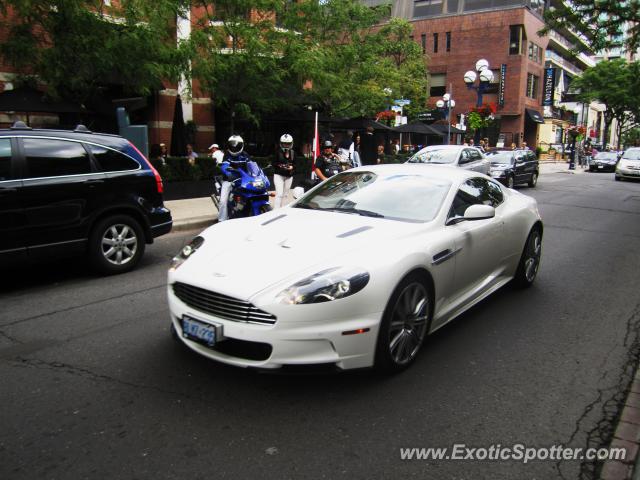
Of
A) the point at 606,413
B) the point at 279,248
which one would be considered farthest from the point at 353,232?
the point at 606,413

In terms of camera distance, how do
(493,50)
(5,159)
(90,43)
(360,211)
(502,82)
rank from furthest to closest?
(493,50) < (502,82) < (90,43) < (5,159) < (360,211)

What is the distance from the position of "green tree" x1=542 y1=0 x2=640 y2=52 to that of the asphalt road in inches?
590

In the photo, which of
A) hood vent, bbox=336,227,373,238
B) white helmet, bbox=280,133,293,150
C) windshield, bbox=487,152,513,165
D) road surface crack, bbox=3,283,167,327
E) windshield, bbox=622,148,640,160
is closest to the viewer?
hood vent, bbox=336,227,373,238

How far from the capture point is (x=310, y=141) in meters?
22.3

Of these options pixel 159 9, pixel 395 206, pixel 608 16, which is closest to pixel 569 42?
pixel 608 16

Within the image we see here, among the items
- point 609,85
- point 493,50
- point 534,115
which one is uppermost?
point 493,50

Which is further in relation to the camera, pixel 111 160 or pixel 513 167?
pixel 513 167

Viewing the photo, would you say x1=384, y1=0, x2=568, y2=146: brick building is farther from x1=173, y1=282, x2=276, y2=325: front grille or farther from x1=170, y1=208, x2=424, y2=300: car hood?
x1=173, y1=282, x2=276, y2=325: front grille

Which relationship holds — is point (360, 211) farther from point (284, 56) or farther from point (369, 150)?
point (369, 150)

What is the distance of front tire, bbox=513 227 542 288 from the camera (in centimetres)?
593

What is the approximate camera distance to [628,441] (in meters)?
3.02

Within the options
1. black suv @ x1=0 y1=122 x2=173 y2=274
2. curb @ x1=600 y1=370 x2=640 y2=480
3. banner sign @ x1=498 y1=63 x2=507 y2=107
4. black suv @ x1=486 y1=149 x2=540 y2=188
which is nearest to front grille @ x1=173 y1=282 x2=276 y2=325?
curb @ x1=600 y1=370 x2=640 y2=480

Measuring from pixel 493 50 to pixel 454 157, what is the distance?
38.6 m

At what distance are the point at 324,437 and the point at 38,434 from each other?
1.65 metres
